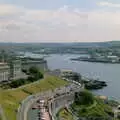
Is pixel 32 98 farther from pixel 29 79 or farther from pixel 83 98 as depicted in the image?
pixel 29 79

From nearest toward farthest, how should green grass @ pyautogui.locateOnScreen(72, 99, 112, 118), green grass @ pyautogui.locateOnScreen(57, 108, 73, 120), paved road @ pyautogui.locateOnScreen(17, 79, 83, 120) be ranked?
paved road @ pyautogui.locateOnScreen(17, 79, 83, 120)
green grass @ pyautogui.locateOnScreen(57, 108, 73, 120)
green grass @ pyautogui.locateOnScreen(72, 99, 112, 118)

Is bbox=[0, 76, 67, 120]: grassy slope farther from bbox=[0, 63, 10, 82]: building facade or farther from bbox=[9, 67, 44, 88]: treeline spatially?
bbox=[0, 63, 10, 82]: building facade

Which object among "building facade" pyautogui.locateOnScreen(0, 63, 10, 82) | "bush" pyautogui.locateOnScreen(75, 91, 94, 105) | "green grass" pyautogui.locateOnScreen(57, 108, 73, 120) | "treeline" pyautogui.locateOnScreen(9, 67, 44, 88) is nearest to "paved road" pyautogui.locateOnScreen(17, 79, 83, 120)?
"bush" pyautogui.locateOnScreen(75, 91, 94, 105)

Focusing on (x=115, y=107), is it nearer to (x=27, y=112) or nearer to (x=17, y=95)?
(x=17, y=95)

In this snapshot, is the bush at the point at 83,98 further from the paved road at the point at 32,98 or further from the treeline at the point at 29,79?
the treeline at the point at 29,79

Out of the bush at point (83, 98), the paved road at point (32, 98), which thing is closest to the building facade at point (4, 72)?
the paved road at point (32, 98)

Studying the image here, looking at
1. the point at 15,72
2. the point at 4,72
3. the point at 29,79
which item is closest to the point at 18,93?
the point at 29,79
